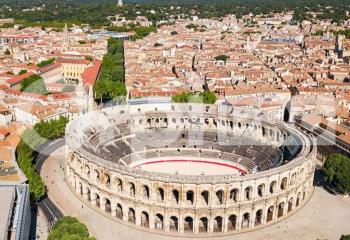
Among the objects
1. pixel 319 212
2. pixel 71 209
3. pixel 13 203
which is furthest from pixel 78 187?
pixel 319 212

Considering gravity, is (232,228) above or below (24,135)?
below

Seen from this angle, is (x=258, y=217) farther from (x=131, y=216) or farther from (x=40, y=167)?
(x=40, y=167)

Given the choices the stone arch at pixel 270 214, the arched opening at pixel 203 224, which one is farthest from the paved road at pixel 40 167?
the stone arch at pixel 270 214

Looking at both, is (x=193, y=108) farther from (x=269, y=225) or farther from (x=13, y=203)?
(x=13, y=203)

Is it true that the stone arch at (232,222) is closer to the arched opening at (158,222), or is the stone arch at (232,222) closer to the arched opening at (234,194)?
the arched opening at (234,194)

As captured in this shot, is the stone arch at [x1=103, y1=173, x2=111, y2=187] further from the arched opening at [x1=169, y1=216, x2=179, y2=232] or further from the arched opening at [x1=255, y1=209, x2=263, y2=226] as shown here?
the arched opening at [x1=255, y1=209, x2=263, y2=226]

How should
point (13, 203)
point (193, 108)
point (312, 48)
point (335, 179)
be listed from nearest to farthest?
point (13, 203) → point (335, 179) → point (193, 108) → point (312, 48)
